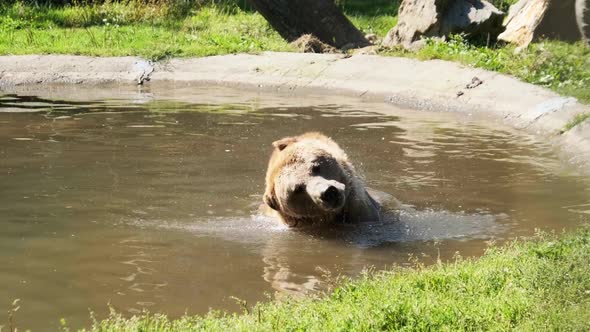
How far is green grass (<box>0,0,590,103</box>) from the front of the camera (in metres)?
13.3

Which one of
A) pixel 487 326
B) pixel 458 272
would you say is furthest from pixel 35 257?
pixel 487 326

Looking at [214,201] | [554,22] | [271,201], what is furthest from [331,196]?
[554,22]

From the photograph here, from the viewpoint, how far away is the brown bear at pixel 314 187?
7160mm

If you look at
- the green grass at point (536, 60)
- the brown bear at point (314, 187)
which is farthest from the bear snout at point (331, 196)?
the green grass at point (536, 60)

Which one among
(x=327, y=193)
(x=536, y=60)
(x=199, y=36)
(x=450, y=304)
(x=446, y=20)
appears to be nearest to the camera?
(x=450, y=304)

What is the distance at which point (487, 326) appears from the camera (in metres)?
4.50

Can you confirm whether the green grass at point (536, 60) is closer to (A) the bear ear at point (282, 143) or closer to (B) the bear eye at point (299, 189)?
(A) the bear ear at point (282, 143)

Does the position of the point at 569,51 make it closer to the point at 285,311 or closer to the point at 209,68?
the point at 209,68

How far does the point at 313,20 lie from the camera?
59.3 ft

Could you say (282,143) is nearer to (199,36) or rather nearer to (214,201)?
(214,201)

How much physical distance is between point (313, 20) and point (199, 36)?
2584 millimetres

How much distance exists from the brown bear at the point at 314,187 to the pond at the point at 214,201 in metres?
0.16

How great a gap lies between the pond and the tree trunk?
427 centimetres

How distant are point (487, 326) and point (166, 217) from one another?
167 inches
